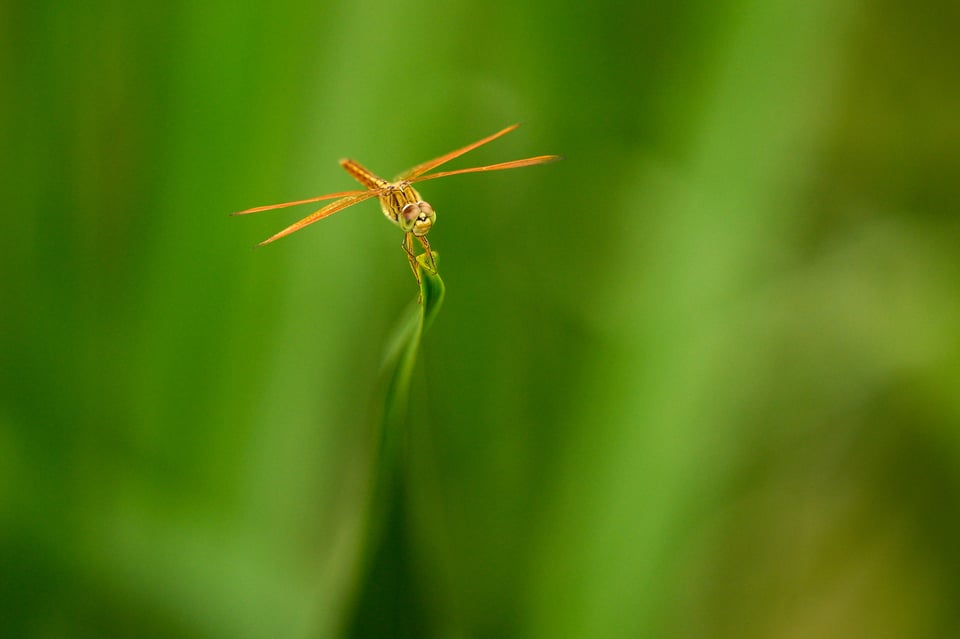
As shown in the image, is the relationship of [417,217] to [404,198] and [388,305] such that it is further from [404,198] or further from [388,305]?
[388,305]

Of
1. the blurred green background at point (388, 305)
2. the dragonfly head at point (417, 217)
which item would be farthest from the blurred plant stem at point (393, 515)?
the dragonfly head at point (417, 217)

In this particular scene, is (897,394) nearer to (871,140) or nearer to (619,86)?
(871,140)

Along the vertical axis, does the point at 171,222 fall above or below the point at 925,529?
above

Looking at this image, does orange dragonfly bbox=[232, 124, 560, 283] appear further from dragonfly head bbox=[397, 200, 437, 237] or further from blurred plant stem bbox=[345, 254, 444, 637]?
blurred plant stem bbox=[345, 254, 444, 637]

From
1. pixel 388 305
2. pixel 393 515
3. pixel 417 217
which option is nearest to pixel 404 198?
pixel 417 217

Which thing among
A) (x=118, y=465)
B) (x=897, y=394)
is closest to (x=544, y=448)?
(x=118, y=465)

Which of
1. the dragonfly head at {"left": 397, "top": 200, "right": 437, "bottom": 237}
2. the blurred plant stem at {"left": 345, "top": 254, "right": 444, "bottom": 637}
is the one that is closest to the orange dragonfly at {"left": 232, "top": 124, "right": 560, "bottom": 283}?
the dragonfly head at {"left": 397, "top": 200, "right": 437, "bottom": 237}
